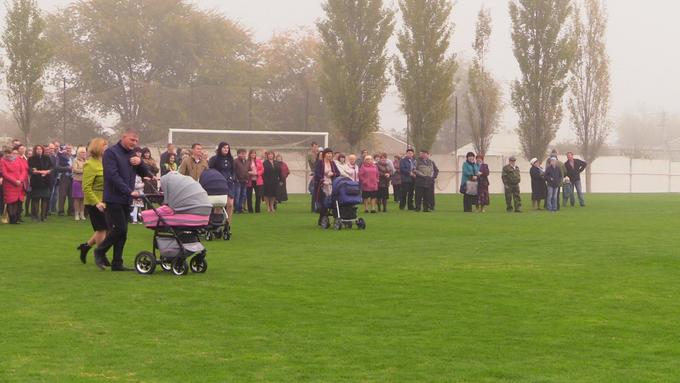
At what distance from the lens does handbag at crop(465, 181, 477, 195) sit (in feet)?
109

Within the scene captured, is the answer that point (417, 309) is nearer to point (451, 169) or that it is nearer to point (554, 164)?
point (554, 164)

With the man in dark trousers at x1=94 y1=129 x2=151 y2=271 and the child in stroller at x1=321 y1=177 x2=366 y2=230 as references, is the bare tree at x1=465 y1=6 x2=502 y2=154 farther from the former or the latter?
the man in dark trousers at x1=94 y1=129 x2=151 y2=271

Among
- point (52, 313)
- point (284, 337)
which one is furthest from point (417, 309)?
point (52, 313)

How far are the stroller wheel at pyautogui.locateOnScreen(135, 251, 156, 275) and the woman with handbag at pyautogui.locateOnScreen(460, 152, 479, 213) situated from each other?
19.8m

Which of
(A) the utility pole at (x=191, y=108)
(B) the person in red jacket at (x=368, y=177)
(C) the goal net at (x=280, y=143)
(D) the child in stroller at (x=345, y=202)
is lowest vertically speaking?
(D) the child in stroller at (x=345, y=202)

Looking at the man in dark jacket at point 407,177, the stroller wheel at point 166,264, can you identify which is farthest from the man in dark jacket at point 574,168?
the stroller wheel at point 166,264

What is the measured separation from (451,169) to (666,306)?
42993mm

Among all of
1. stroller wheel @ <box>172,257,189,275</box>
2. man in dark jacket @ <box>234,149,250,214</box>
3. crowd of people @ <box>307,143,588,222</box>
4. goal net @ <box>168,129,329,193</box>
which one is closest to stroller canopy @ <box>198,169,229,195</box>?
stroller wheel @ <box>172,257,189,275</box>

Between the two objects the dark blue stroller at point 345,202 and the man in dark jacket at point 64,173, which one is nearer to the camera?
the dark blue stroller at point 345,202

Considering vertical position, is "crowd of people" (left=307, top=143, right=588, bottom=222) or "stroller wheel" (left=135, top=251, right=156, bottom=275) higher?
"crowd of people" (left=307, top=143, right=588, bottom=222)

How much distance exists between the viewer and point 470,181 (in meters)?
33.4

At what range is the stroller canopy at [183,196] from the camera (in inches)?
556

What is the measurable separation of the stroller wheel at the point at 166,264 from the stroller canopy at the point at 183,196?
2.46 feet

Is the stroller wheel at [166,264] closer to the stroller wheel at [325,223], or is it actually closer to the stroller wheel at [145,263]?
the stroller wheel at [145,263]
